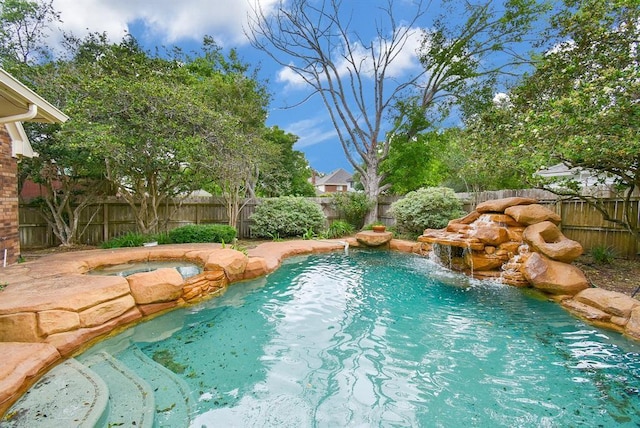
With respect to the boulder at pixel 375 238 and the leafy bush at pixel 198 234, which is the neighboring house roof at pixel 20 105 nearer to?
the leafy bush at pixel 198 234

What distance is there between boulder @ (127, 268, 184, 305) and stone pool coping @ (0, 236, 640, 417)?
0.01 meters

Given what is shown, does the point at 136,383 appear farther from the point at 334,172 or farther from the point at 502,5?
the point at 334,172

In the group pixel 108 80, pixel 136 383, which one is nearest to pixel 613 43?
pixel 136 383

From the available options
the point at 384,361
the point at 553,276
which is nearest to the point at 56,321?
the point at 384,361

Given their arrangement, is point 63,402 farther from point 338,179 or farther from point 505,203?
point 338,179

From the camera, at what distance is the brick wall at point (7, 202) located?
573 centimetres

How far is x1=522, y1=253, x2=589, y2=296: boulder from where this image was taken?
202 inches

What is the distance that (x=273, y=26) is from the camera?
15016mm

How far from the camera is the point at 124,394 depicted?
2.46m

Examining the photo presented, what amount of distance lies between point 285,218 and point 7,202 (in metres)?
7.23

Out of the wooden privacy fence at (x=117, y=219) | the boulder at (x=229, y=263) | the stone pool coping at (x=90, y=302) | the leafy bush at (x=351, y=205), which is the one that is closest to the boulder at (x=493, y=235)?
the stone pool coping at (x=90, y=302)

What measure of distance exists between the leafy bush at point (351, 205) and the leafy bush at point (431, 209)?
287 centimetres

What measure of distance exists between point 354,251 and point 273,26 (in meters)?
12.3

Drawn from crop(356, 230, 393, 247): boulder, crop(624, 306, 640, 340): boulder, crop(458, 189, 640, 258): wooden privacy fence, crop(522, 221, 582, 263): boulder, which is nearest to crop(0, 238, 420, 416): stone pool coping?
crop(356, 230, 393, 247): boulder
